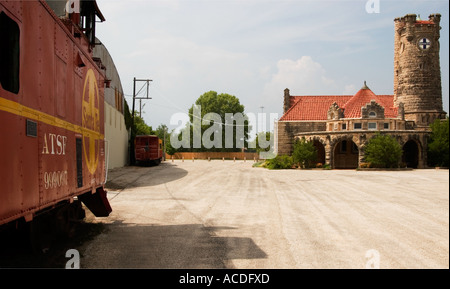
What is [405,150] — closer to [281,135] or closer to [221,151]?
[281,135]

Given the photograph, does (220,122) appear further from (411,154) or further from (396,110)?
(411,154)

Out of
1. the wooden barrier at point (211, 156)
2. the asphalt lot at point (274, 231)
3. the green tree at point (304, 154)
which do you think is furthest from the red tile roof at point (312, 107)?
the asphalt lot at point (274, 231)

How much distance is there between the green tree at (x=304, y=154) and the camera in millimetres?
36525

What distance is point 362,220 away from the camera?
34.8 feet

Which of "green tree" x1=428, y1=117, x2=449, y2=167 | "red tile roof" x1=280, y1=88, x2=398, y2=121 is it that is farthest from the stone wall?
"green tree" x1=428, y1=117, x2=449, y2=167

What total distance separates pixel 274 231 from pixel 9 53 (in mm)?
7319

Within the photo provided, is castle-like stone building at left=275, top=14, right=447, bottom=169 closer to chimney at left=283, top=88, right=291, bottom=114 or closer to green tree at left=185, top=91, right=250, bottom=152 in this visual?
chimney at left=283, top=88, right=291, bottom=114

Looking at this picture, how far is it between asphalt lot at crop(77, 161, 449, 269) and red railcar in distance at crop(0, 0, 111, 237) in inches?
78.0

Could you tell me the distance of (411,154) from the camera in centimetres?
3631

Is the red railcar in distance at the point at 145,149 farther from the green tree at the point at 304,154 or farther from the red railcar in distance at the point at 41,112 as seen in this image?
the red railcar in distance at the point at 41,112

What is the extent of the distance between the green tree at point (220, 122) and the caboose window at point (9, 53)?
66401 millimetres

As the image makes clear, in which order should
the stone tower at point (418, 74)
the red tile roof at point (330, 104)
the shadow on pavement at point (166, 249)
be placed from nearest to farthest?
the shadow on pavement at point (166, 249) → the stone tower at point (418, 74) → the red tile roof at point (330, 104)
